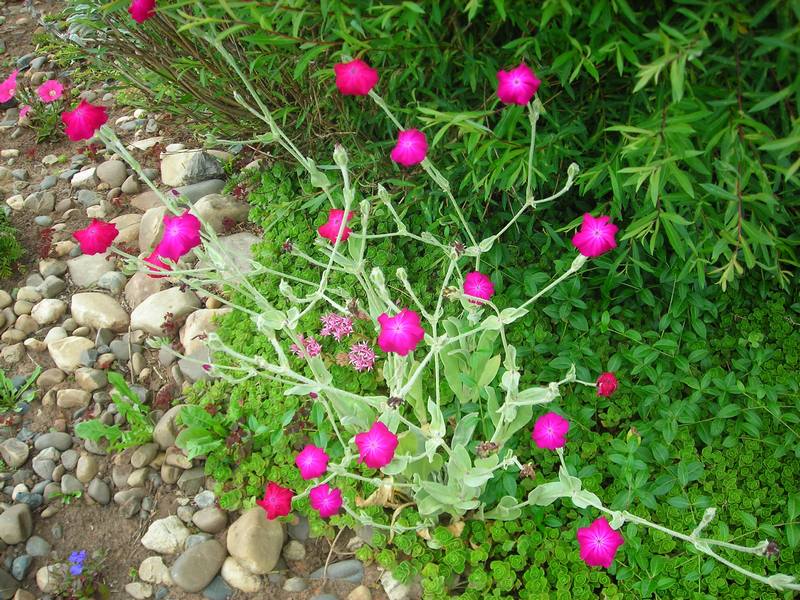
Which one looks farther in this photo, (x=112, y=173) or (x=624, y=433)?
(x=112, y=173)

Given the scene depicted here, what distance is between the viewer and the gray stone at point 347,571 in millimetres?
2158

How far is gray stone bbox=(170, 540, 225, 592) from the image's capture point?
2.15m

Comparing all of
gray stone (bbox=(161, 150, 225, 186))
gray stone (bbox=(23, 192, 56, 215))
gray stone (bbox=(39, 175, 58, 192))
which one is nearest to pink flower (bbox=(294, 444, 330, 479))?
gray stone (bbox=(161, 150, 225, 186))

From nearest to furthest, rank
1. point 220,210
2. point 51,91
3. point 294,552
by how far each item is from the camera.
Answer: point 294,552 → point 220,210 → point 51,91

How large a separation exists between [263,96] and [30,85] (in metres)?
2.03

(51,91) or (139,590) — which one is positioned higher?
(51,91)

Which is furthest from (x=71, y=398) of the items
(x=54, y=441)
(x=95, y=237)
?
(x=95, y=237)

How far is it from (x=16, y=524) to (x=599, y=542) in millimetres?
1765

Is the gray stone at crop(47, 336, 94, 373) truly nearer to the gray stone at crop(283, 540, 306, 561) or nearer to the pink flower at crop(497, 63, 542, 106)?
the gray stone at crop(283, 540, 306, 561)

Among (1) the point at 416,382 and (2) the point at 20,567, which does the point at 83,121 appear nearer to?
(1) the point at 416,382

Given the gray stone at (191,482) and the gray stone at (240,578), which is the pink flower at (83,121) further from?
the gray stone at (240,578)

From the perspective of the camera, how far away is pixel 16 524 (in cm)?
Answer: 225

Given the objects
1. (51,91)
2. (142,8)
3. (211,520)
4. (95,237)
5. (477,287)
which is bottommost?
(211,520)

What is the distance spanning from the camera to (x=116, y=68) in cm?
305
